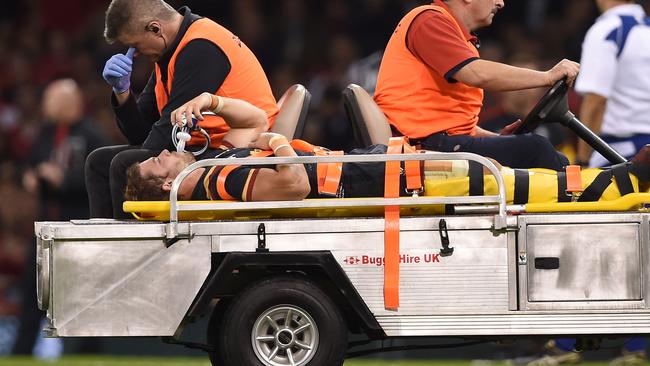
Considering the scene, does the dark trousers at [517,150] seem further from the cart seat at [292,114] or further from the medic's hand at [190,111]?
the medic's hand at [190,111]

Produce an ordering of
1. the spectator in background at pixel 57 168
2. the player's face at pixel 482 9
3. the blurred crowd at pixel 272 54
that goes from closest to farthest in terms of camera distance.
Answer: the player's face at pixel 482 9
the spectator in background at pixel 57 168
the blurred crowd at pixel 272 54

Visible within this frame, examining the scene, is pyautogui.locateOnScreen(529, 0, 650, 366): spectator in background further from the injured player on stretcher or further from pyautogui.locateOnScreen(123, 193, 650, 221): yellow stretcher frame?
pyautogui.locateOnScreen(123, 193, 650, 221): yellow stretcher frame

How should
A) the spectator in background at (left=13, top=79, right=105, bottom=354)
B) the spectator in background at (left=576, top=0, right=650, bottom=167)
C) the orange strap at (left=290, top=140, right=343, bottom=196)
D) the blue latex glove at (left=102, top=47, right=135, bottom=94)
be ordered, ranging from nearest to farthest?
the orange strap at (left=290, top=140, right=343, bottom=196), the blue latex glove at (left=102, top=47, right=135, bottom=94), the spectator in background at (left=576, top=0, right=650, bottom=167), the spectator in background at (left=13, top=79, right=105, bottom=354)

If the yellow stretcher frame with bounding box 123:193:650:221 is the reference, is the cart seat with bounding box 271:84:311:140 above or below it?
above

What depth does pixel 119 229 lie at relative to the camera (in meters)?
5.91

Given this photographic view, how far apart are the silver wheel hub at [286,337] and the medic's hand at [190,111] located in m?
0.94

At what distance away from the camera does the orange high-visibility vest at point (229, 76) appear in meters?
6.79

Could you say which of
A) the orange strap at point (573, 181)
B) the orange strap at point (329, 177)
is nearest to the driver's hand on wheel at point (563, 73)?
the orange strap at point (573, 181)

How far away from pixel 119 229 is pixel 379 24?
8.04 m

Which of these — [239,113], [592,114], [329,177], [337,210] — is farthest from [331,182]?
[592,114]

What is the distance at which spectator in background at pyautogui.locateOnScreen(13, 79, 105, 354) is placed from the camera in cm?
1088

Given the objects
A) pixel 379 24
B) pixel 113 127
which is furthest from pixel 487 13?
pixel 113 127

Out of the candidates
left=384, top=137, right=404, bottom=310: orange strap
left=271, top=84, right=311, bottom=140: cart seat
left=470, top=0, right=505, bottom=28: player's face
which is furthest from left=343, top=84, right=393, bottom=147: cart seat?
left=384, top=137, right=404, bottom=310: orange strap

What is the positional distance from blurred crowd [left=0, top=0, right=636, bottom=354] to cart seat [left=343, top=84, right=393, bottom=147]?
458 cm
